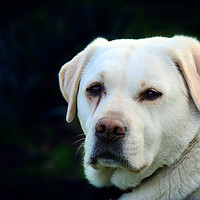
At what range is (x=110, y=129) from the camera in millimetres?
3602

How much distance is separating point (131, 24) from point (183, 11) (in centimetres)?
184

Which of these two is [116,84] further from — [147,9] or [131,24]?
[147,9]

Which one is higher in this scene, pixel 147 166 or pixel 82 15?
pixel 147 166

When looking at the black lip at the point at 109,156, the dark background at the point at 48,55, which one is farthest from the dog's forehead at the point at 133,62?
the dark background at the point at 48,55

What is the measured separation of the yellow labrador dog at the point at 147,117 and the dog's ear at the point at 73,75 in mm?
221

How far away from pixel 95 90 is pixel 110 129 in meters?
0.59

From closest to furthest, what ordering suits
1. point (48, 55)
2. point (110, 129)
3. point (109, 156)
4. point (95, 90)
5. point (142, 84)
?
point (110, 129), point (109, 156), point (142, 84), point (95, 90), point (48, 55)

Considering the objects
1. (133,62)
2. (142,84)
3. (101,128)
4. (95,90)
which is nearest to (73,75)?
(95,90)

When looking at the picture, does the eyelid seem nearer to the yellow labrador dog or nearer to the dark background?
the yellow labrador dog

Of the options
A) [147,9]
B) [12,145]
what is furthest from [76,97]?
[147,9]

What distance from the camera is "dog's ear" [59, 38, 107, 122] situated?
4355 millimetres

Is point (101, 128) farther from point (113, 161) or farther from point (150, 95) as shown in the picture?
point (150, 95)

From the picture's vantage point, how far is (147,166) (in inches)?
150

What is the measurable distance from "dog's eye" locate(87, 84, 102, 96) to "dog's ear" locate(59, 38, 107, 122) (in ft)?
0.83
